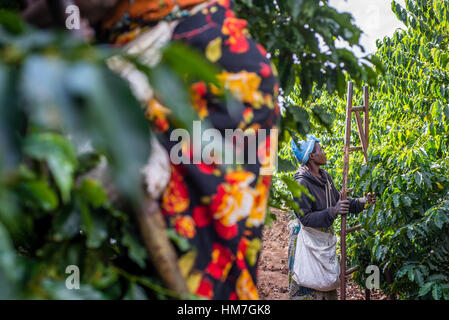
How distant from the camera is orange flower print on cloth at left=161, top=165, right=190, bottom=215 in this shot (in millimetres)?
1112

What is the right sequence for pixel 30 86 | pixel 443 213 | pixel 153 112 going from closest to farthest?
pixel 30 86 < pixel 153 112 < pixel 443 213

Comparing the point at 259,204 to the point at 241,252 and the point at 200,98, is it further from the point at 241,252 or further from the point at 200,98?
the point at 200,98

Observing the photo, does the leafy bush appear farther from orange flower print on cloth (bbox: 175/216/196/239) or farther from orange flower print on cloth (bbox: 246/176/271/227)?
orange flower print on cloth (bbox: 175/216/196/239)

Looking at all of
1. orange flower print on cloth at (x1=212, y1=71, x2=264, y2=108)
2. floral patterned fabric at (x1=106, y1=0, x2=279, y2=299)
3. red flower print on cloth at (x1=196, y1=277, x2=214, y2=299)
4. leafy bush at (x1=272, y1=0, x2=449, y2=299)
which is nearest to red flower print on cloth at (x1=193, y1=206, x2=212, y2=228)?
floral patterned fabric at (x1=106, y1=0, x2=279, y2=299)

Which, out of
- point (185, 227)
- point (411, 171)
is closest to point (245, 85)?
point (185, 227)

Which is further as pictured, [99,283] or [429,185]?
[429,185]

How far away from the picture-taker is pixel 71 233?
0.94 meters

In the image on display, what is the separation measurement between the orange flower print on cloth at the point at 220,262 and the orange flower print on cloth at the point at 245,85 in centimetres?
35

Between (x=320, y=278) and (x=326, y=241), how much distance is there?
0.32 m

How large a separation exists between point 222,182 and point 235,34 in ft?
→ 1.23

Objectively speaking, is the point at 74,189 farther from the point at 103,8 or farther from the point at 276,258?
the point at 276,258

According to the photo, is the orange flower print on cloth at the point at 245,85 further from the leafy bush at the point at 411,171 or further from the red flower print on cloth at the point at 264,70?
the leafy bush at the point at 411,171

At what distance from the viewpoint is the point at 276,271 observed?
25.2 feet
